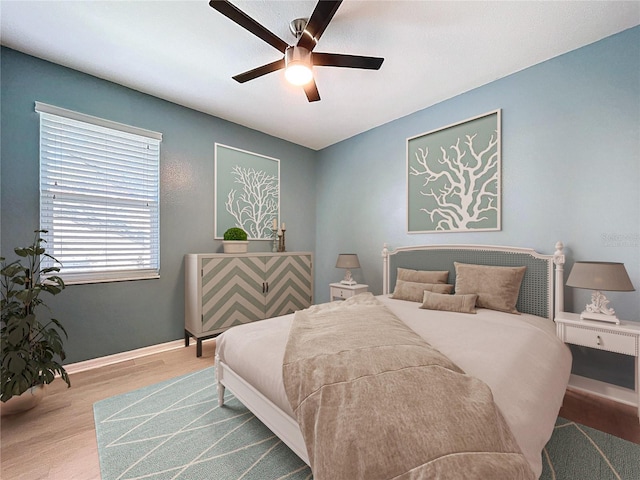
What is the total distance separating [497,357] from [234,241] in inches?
110

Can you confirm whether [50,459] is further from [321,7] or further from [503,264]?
[503,264]

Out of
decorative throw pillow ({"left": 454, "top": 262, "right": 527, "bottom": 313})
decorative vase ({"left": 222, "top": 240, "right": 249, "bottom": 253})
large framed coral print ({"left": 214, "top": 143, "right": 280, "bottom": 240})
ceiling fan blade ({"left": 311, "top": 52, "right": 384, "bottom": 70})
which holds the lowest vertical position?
decorative throw pillow ({"left": 454, "top": 262, "right": 527, "bottom": 313})

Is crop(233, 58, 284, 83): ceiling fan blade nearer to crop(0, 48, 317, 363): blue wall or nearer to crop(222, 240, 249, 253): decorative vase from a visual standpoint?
crop(0, 48, 317, 363): blue wall

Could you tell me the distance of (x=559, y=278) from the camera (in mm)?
2266

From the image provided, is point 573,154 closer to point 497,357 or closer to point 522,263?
point 522,263

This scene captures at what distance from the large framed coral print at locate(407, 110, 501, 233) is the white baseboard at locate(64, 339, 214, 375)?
3091 millimetres

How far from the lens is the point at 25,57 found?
2.34m

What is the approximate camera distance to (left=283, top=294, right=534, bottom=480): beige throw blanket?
83 cm

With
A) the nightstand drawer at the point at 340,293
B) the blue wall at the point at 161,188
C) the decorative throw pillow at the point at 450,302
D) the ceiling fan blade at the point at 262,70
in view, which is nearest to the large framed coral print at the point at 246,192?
the blue wall at the point at 161,188

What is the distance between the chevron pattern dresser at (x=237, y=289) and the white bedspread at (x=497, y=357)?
3.75ft

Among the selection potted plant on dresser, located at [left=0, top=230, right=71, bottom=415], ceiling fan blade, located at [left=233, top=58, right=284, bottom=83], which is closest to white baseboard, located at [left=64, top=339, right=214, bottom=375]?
potted plant on dresser, located at [left=0, top=230, right=71, bottom=415]

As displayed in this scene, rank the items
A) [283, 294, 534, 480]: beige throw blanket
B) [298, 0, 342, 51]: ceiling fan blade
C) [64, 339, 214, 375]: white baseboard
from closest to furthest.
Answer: [283, 294, 534, 480]: beige throw blanket
[298, 0, 342, 51]: ceiling fan blade
[64, 339, 214, 375]: white baseboard

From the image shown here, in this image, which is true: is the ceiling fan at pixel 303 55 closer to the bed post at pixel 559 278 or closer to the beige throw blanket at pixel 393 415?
the beige throw blanket at pixel 393 415

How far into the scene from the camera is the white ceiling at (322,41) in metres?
1.88
